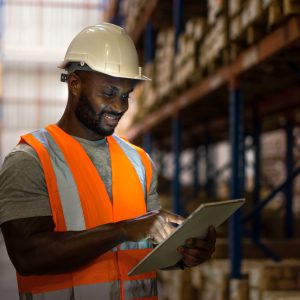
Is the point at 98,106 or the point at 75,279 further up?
the point at 98,106

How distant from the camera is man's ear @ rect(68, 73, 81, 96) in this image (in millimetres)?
2188

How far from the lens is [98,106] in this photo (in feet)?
7.06

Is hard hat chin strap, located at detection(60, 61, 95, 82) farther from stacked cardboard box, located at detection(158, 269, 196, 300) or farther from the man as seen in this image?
stacked cardboard box, located at detection(158, 269, 196, 300)

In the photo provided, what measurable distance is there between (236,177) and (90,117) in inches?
131

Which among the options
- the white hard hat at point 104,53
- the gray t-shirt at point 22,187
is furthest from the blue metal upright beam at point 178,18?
the gray t-shirt at point 22,187

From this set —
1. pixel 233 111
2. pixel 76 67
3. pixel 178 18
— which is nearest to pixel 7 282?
pixel 178 18

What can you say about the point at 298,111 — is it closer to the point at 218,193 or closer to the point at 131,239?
the point at 131,239

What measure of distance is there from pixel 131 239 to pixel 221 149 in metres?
22.7

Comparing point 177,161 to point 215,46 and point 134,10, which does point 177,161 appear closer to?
point 215,46

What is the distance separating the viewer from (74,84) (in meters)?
2.20

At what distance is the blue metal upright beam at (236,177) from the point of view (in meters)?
5.21

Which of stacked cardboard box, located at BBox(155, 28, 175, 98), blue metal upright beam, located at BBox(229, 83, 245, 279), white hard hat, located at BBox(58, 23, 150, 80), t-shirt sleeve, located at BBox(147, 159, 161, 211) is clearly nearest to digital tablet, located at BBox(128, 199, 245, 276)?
t-shirt sleeve, located at BBox(147, 159, 161, 211)

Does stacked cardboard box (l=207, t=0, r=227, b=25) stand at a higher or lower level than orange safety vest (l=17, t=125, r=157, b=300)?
higher

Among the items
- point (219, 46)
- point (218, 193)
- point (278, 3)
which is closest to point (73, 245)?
point (278, 3)
